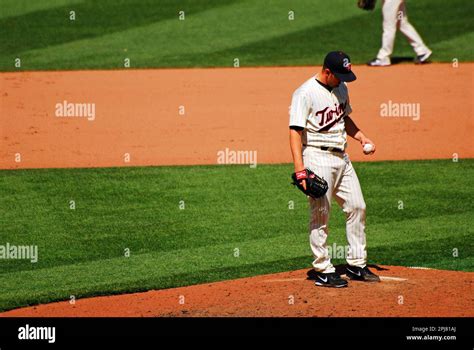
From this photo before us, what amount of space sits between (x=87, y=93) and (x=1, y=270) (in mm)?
6483

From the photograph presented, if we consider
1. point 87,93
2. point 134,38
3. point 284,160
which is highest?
point 134,38

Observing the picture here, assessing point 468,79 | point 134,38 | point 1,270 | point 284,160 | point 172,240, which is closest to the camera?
point 1,270

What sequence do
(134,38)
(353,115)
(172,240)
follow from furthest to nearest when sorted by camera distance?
(134,38)
(353,115)
(172,240)

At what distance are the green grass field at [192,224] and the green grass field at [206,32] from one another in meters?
5.03

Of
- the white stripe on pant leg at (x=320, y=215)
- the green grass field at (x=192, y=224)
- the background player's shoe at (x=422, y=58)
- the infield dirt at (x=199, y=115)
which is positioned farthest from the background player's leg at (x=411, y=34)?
the white stripe on pant leg at (x=320, y=215)

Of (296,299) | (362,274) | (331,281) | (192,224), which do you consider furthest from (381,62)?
(296,299)

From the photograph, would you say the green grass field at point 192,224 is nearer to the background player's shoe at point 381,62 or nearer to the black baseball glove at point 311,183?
the black baseball glove at point 311,183

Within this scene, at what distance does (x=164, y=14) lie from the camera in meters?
20.7

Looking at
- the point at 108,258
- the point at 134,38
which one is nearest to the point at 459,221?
the point at 108,258

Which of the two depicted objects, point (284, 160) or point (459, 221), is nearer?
point (459, 221)

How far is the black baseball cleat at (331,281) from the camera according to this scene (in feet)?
28.8

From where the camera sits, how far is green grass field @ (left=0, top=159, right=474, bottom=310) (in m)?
9.95

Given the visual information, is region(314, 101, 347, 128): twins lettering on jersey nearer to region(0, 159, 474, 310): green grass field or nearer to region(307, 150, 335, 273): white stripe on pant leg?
region(307, 150, 335, 273): white stripe on pant leg
